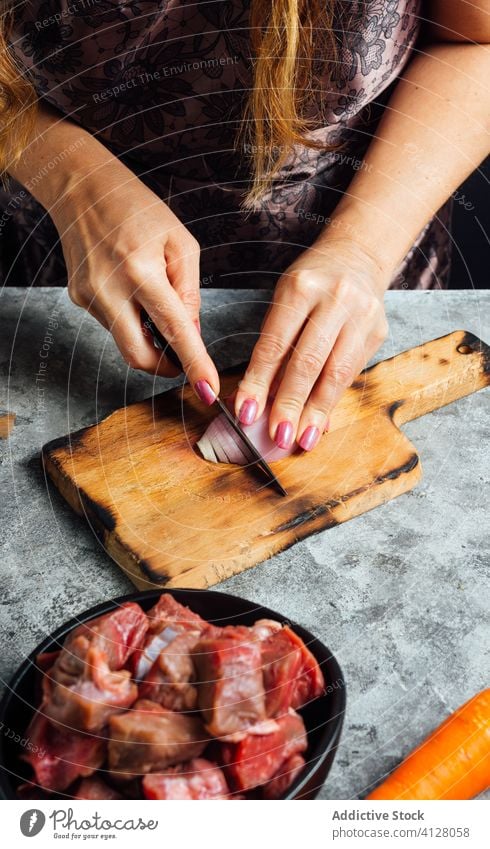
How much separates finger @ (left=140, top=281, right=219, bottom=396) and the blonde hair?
0.33 metres

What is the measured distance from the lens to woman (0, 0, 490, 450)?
107 centimetres

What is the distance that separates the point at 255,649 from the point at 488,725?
0.24 m

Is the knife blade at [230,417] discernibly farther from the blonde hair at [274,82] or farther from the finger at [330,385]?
the blonde hair at [274,82]

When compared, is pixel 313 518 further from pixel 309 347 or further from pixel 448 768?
pixel 448 768

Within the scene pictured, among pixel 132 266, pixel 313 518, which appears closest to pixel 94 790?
pixel 313 518

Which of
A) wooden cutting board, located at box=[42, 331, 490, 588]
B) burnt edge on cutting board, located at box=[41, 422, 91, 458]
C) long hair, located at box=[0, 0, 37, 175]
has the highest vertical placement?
long hair, located at box=[0, 0, 37, 175]

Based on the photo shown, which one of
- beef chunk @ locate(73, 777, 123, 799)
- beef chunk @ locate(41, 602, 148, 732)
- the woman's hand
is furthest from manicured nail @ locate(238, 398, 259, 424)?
beef chunk @ locate(73, 777, 123, 799)

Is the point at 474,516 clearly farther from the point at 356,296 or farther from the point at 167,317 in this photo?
the point at 167,317

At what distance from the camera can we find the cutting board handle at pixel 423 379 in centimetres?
114

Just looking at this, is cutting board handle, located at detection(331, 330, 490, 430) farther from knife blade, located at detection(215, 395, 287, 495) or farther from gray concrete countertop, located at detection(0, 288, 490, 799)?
knife blade, located at detection(215, 395, 287, 495)

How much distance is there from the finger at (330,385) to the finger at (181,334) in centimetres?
13

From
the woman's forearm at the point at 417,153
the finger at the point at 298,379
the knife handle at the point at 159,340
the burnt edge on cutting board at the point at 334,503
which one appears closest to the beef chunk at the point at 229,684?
the burnt edge on cutting board at the point at 334,503

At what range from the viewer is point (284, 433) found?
1025 mm

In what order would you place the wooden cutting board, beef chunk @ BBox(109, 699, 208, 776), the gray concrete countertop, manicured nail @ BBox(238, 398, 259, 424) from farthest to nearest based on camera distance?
manicured nail @ BBox(238, 398, 259, 424) < the wooden cutting board < the gray concrete countertop < beef chunk @ BBox(109, 699, 208, 776)
